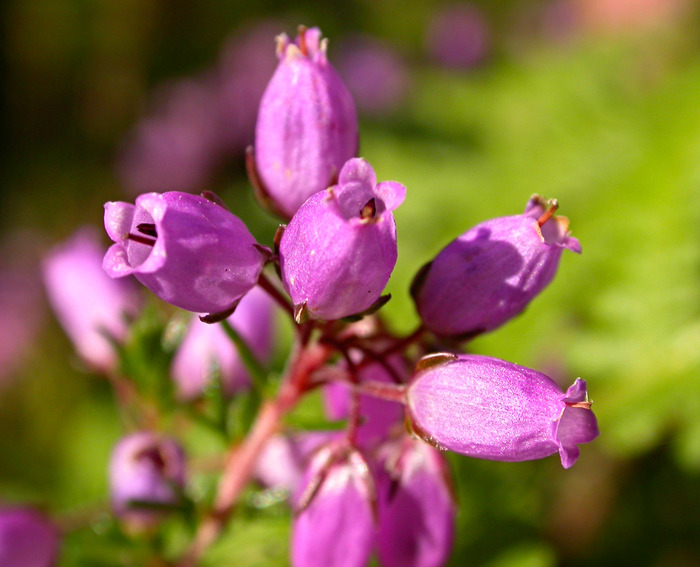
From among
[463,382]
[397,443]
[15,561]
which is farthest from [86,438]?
[463,382]

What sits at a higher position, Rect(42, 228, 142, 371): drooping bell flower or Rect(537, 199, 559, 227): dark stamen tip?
Rect(537, 199, 559, 227): dark stamen tip

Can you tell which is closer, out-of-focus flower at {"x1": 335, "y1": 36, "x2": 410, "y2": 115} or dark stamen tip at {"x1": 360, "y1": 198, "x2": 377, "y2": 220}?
dark stamen tip at {"x1": 360, "y1": 198, "x2": 377, "y2": 220}

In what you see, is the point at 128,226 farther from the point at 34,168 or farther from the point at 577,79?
the point at 34,168

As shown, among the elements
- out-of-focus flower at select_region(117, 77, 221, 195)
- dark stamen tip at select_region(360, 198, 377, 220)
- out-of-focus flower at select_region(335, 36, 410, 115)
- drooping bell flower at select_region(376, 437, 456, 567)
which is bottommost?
out-of-focus flower at select_region(117, 77, 221, 195)

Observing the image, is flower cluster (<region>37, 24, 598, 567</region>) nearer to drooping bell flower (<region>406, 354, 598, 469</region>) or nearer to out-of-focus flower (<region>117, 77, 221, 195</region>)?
drooping bell flower (<region>406, 354, 598, 469</region>)

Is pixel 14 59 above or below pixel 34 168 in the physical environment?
above

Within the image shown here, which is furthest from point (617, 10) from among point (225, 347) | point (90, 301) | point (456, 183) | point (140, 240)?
point (140, 240)

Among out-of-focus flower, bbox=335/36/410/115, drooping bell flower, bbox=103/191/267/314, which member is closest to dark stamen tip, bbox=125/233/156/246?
drooping bell flower, bbox=103/191/267/314
